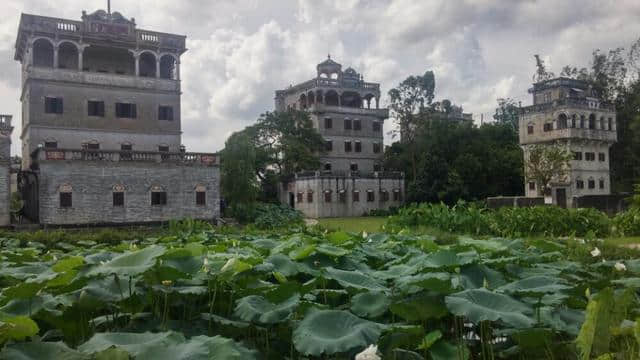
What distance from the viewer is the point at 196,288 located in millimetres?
4434

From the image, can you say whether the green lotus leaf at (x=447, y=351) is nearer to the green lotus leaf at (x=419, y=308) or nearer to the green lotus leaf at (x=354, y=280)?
the green lotus leaf at (x=419, y=308)

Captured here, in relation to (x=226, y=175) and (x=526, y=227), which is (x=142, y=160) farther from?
(x=526, y=227)

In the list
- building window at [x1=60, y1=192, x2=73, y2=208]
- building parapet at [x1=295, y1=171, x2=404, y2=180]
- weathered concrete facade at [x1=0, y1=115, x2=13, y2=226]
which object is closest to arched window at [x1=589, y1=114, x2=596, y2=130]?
building parapet at [x1=295, y1=171, x2=404, y2=180]

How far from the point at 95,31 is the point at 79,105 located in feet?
14.6

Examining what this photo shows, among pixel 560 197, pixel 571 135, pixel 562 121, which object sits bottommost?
pixel 560 197

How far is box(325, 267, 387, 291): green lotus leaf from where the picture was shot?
14.8 ft

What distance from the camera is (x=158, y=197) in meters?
32.5

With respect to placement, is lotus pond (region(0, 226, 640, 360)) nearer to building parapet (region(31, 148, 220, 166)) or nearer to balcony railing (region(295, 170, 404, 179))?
building parapet (region(31, 148, 220, 166))

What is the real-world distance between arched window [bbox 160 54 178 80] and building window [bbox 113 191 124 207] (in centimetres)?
860

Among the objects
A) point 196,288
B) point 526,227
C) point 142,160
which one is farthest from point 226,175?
point 196,288

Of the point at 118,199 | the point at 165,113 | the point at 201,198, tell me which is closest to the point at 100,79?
the point at 165,113

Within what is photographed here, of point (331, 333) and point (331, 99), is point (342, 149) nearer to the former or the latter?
point (331, 99)

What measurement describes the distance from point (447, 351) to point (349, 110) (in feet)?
170

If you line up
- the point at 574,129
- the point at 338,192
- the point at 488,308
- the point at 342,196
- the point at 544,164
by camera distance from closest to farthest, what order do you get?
the point at 488,308 < the point at 544,164 < the point at 574,129 < the point at 338,192 < the point at 342,196
